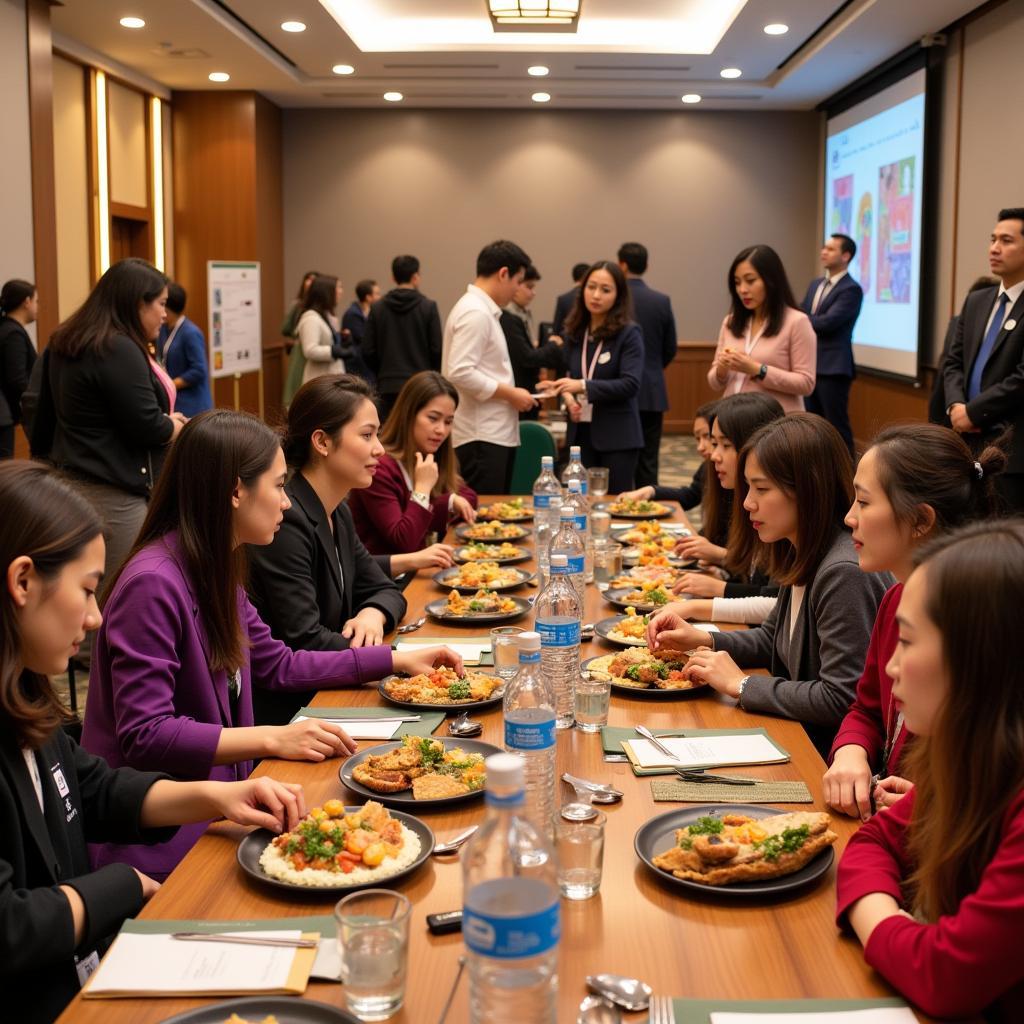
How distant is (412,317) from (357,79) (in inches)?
129

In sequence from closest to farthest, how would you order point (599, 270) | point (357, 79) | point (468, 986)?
point (468, 986), point (599, 270), point (357, 79)

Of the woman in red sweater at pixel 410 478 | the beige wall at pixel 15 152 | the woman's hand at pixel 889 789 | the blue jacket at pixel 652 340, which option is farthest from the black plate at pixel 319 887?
the beige wall at pixel 15 152

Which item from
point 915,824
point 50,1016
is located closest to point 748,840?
point 915,824

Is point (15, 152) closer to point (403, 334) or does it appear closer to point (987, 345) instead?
point (403, 334)

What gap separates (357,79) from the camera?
10.1 metres

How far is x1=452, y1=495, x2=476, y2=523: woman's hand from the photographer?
4.16 metres

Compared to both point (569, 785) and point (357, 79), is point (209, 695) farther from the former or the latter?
point (357, 79)

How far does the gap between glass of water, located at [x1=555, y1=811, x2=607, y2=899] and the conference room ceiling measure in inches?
276

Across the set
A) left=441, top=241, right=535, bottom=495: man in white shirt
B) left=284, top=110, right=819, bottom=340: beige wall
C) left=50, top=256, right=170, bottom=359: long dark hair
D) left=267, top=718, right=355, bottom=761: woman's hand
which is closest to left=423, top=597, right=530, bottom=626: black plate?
left=267, top=718, right=355, bottom=761: woman's hand

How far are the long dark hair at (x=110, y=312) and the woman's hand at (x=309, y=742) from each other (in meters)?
2.76

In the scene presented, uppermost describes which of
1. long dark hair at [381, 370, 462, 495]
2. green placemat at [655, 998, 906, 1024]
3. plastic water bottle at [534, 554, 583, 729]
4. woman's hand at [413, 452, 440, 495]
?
long dark hair at [381, 370, 462, 495]

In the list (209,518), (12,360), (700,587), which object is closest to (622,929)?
(209,518)

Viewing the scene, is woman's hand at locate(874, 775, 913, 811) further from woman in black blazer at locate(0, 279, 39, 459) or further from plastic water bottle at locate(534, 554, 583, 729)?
woman in black blazer at locate(0, 279, 39, 459)

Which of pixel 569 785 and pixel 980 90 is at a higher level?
pixel 980 90
